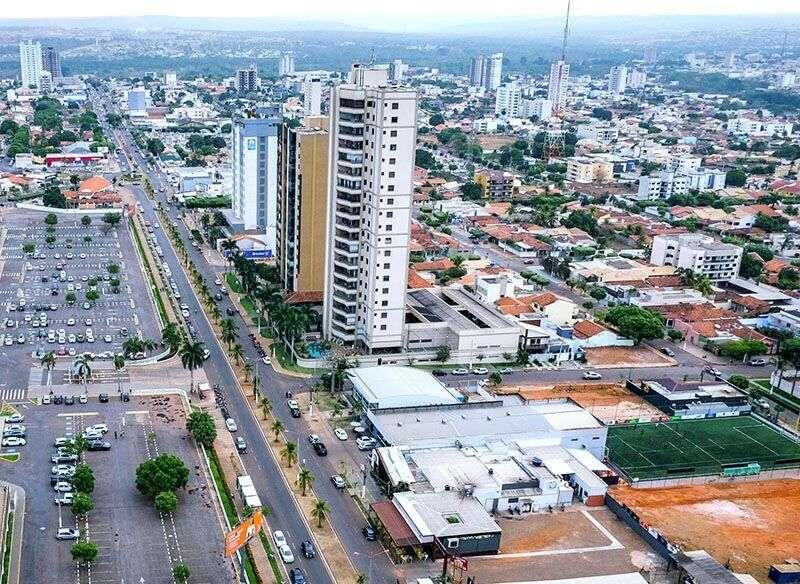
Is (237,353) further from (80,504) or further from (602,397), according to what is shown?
(602,397)

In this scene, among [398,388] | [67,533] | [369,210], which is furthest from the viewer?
[369,210]

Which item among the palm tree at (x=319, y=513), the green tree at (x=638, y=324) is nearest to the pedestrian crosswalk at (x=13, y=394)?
the palm tree at (x=319, y=513)

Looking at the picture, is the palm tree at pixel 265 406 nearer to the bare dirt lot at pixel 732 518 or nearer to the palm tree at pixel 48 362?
the palm tree at pixel 48 362

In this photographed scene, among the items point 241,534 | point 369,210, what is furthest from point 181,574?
point 369,210

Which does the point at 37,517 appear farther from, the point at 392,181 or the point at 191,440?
the point at 392,181

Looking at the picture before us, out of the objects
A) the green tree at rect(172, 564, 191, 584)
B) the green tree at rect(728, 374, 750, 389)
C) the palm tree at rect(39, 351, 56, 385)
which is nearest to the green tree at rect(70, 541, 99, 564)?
the green tree at rect(172, 564, 191, 584)

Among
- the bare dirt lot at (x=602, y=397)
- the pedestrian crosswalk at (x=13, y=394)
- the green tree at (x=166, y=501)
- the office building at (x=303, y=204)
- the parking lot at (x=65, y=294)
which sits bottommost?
the parking lot at (x=65, y=294)
